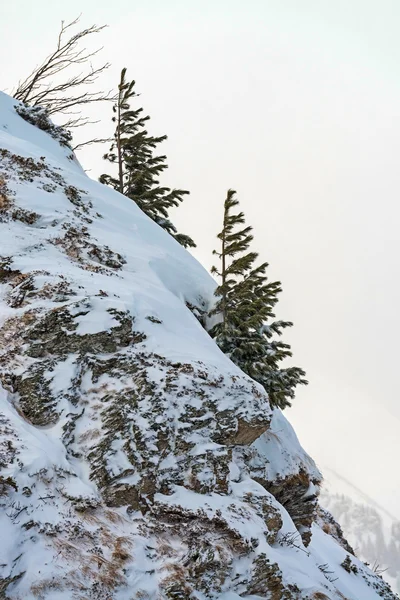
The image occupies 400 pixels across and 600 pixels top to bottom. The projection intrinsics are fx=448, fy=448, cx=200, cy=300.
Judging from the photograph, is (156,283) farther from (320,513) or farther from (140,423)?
(320,513)

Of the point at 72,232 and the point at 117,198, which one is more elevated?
the point at 117,198

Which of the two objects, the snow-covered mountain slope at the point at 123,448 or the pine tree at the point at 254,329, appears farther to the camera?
the pine tree at the point at 254,329

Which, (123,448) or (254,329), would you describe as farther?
(254,329)

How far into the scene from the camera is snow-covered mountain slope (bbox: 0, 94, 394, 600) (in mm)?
5461

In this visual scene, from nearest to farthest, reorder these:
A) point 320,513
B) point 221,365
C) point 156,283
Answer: point 221,365, point 156,283, point 320,513

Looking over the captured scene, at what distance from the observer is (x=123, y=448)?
657 centimetres

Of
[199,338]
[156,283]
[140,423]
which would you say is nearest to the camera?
[140,423]

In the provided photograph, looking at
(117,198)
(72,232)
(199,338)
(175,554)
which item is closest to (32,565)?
(175,554)

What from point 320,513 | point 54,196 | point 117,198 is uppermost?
point 117,198

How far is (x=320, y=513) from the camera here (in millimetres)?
15945

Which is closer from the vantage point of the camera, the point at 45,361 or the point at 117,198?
the point at 45,361

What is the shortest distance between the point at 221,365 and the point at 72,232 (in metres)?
4.72

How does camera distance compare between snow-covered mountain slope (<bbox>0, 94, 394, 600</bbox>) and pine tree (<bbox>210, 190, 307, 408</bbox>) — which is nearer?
snow-covered mountain slope (<bbox>0, 94, 394, 600</bbox>)

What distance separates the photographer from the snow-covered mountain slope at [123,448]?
546 cm
